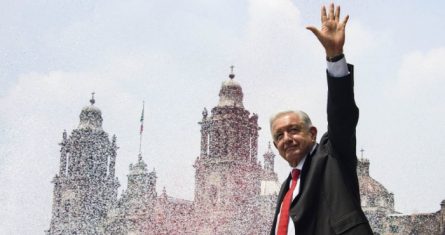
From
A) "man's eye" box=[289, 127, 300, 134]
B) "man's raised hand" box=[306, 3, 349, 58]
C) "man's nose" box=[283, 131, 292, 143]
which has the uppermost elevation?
"man's raised hand" box=[306, 3, 349, 58]

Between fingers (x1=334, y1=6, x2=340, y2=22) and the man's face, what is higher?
fingers (x1=334, y1=6, x2=340, y2=22)

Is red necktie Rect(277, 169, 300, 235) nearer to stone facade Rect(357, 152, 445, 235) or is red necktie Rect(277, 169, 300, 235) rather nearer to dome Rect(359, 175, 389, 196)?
stone facade Rect(357, 152, 445, 235)

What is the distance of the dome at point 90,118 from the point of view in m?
50.1

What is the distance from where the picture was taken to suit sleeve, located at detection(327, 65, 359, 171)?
2773 mm

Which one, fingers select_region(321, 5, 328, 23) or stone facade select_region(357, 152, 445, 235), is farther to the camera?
stone facade select_region(357, 152, 445, 235)

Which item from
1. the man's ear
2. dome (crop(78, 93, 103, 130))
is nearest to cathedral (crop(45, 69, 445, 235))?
dome (crop(78, 93, 103, 130))

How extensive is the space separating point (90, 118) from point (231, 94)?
11767 mm

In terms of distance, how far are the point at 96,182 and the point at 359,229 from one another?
4744 centimetres

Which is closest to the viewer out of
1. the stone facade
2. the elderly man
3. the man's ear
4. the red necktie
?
the elderly man

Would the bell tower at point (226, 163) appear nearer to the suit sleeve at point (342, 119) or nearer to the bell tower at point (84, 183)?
the bell tower at point (84, 183)

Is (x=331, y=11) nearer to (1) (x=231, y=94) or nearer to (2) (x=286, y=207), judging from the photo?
(2) (x=286, y=207)

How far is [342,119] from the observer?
278 cm

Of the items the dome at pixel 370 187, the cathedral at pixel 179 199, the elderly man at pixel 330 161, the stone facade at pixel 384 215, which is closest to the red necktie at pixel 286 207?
the elderly man at pixel 330 161

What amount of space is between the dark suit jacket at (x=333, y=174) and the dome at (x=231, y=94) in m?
43.0
